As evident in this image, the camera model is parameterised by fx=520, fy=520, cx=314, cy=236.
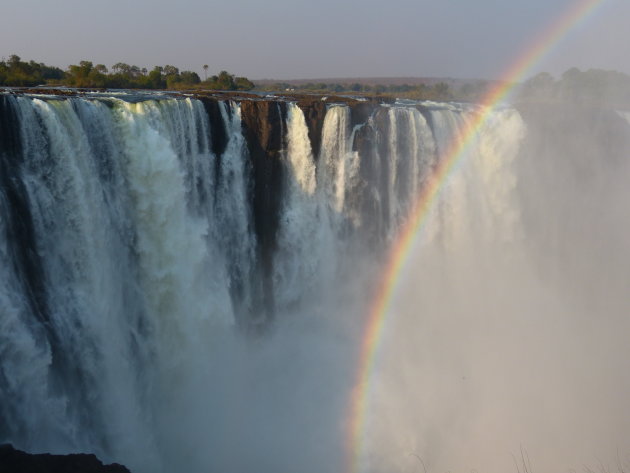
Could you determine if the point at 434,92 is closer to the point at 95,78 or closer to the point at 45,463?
the point at 95,78

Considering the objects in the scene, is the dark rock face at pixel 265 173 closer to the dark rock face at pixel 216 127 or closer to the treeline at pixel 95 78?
the dark rock face at pixel 216 127

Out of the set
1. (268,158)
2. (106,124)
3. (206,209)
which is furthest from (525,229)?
(106,124)

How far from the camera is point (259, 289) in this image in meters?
13.1

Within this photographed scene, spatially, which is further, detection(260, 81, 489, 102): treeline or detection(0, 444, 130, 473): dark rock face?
detection(260, 81, 489, 102): treeline

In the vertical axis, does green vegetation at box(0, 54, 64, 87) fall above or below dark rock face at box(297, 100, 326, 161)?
below

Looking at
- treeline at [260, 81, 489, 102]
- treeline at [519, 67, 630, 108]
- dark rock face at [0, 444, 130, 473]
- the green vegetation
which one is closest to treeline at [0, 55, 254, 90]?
the green vegetation

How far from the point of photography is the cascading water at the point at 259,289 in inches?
322

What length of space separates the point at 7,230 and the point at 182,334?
4151mm

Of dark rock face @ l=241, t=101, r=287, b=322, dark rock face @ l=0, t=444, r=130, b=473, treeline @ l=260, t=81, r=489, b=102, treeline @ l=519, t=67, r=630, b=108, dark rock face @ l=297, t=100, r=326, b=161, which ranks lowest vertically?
dark rock face @ l=0, t=444, r=130, b=473

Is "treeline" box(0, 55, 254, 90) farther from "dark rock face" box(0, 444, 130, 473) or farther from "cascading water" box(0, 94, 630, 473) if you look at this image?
"dark rock face" box(0, 444, 130, 473)

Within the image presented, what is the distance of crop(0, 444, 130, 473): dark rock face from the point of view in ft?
20.2

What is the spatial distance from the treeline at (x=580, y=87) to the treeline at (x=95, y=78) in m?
19.2

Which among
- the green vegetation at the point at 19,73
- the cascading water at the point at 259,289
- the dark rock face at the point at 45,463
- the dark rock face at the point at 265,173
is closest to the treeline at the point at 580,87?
the cascading water at the point at 259,289

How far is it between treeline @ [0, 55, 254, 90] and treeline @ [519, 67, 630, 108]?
19.2 metres
